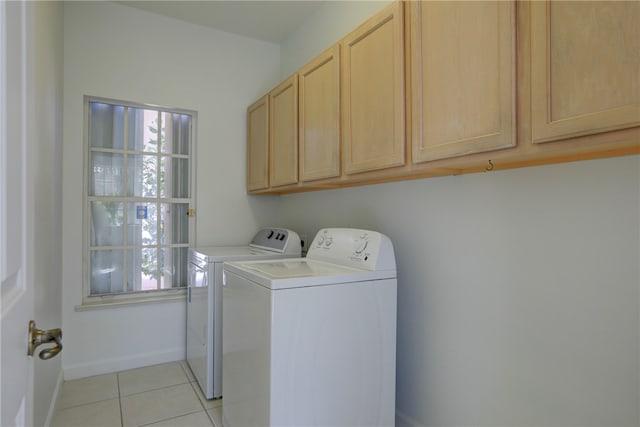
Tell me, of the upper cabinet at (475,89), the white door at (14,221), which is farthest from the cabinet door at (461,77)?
the white door at (14,221)

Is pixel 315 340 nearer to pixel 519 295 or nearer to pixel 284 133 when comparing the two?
pixel 519 295

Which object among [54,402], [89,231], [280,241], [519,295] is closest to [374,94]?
[519,295]

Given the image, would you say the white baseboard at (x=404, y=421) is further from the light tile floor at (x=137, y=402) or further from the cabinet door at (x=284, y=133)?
the cabinet door at (x=284, y=133)

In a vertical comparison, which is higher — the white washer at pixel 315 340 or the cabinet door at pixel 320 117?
the cabinet door at pixel 320 117

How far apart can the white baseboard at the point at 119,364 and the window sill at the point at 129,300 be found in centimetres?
41

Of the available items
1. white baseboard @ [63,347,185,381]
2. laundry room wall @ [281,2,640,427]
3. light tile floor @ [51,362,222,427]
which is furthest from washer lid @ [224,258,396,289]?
white baseboard @ [63,347,185,381]

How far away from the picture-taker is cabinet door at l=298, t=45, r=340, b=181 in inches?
74.9

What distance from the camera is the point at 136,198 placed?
2766mm

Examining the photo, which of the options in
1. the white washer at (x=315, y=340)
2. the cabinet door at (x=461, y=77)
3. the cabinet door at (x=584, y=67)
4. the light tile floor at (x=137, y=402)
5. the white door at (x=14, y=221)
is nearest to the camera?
the white door at (x=14, y=221)

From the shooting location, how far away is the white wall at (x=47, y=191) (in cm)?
143

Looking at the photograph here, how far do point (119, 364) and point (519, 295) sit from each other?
2.75 m

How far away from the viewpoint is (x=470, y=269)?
1.54m

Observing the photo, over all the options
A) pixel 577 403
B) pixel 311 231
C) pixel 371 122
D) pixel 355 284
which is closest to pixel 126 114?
pixel 311 231

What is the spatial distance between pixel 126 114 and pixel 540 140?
283 cm
